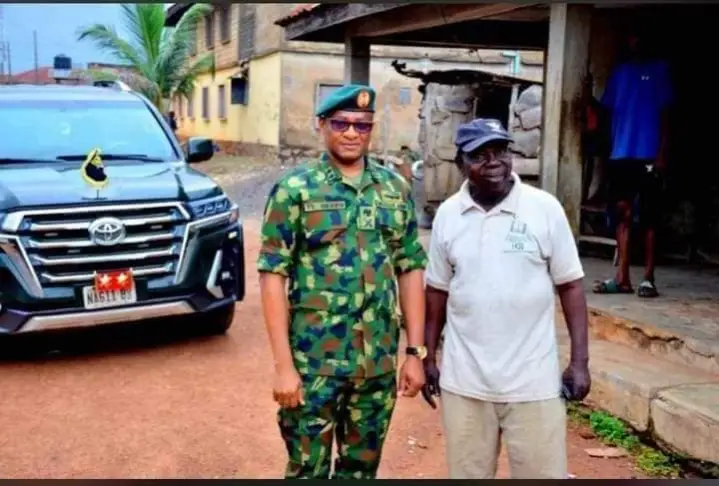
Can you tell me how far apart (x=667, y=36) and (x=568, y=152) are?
186 centimetres

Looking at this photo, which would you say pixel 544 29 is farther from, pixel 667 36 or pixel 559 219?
pixel 559 219

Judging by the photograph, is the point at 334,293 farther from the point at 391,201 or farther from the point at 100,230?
the point at 100,230

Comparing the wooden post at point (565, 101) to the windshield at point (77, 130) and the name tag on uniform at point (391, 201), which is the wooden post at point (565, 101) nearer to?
the windshield at point (77, 130)

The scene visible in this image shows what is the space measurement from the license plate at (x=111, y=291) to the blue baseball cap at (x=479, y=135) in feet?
10.9

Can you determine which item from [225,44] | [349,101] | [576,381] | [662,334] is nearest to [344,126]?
[349,101]

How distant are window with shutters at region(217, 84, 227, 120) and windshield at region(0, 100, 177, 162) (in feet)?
65.6

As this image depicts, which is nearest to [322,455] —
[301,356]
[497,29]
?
[301,356]

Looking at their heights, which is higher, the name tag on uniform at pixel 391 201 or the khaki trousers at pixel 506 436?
the name tag on uniform at pixel 391 201

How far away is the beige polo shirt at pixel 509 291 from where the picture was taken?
2721mm

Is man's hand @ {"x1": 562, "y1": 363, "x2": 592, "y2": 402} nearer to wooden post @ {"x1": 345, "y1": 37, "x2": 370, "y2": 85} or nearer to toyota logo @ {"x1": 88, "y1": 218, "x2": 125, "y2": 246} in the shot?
toyota logo @ {"x1": 88, "y1": 218, "x2": 125, "y2": 246}

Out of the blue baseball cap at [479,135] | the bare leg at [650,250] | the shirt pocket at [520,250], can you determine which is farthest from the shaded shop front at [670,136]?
the blue baseball cap at [479,135]

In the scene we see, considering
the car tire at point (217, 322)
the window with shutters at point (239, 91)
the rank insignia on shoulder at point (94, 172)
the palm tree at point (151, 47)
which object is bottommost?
the car tire at point (217, 322)

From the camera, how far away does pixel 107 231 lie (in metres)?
5.47

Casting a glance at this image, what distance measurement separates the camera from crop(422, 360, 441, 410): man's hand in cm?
295
